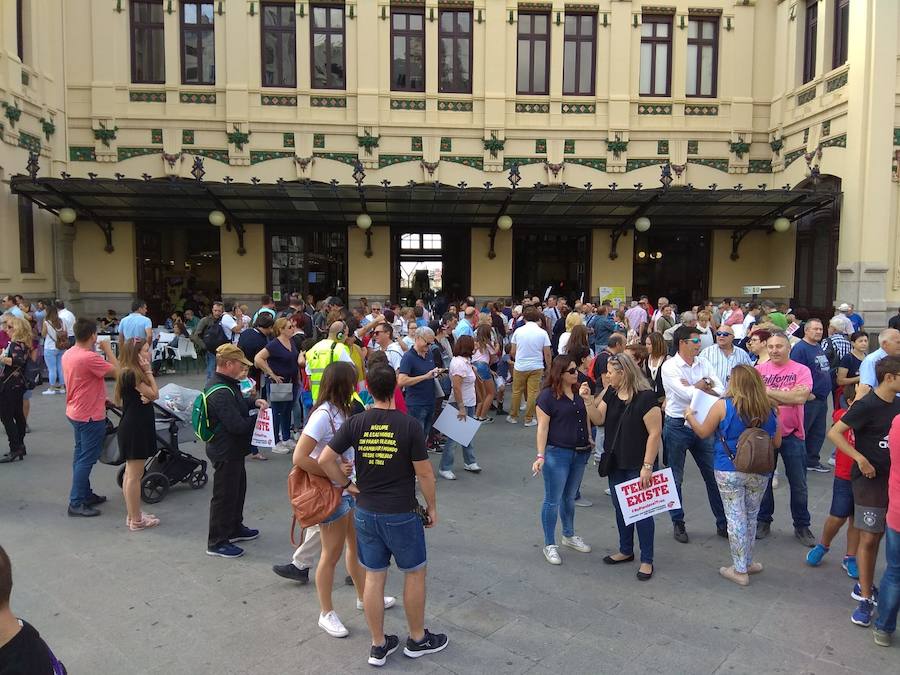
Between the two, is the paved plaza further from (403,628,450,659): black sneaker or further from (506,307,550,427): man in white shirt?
(506,307,550,427): man in white shirt

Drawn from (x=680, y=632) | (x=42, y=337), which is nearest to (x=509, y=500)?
(x=680, y=632)

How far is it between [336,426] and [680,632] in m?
2.60

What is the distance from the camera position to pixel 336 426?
160 inches

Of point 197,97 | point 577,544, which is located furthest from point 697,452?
→ point 197,97

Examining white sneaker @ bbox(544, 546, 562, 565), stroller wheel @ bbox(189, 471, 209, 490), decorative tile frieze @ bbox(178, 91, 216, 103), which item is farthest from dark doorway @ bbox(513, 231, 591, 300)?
white sneaker @ bbox(544, 546, 562, 565)

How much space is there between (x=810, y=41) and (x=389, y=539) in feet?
65.1

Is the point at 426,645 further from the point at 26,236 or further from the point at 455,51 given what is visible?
the point at 455,51

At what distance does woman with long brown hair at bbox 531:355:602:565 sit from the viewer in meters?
5.03

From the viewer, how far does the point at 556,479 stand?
5105 mm

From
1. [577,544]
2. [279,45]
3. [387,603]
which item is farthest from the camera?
[279,45]

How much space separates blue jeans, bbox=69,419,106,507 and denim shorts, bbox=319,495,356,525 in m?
3.26

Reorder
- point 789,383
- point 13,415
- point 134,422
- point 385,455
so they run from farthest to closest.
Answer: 1. point 13,415
2. point 134,422
3. point 789,383
4. point 385,455

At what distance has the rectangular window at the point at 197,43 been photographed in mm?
18141

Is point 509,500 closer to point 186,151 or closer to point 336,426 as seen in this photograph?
point 336,426
